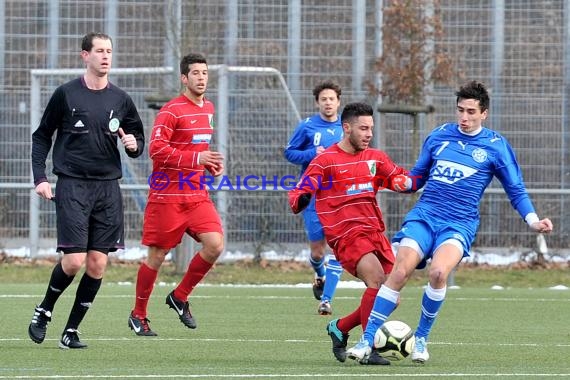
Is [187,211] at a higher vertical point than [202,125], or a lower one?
lower

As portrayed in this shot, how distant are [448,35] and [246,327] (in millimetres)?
8589

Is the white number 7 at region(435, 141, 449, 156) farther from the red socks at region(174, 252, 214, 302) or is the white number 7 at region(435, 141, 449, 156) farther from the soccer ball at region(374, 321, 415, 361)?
the red socks at region(174, 252, 214, 302)

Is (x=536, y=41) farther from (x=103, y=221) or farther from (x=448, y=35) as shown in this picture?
(x=103, y=221)

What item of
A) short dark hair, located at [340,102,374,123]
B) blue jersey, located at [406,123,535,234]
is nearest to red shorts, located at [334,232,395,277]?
blue jersey, located at [406,123,535,234]

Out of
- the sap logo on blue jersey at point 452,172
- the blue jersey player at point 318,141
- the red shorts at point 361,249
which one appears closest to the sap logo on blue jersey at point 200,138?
the red shorts at point 361,249

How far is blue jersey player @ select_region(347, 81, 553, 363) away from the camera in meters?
8.18

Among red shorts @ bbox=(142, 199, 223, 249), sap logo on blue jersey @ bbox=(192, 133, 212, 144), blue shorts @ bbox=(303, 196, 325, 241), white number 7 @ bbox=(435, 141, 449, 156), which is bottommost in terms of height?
blue shorts @ bbox=(303, 196, 325, 241)

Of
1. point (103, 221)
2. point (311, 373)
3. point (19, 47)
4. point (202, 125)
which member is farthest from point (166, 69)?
point (311, 373)

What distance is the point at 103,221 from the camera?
8.88 metres

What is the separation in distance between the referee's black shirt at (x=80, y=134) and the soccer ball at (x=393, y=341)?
7.16 ft

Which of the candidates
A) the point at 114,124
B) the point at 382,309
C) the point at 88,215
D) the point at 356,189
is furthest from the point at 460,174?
the point at 88,215

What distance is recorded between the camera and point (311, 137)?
41.9ft

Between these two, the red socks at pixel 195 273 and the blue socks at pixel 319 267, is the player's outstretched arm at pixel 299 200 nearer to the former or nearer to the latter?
the red socks at pixel 195 273

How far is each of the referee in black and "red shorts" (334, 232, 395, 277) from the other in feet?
5.11
